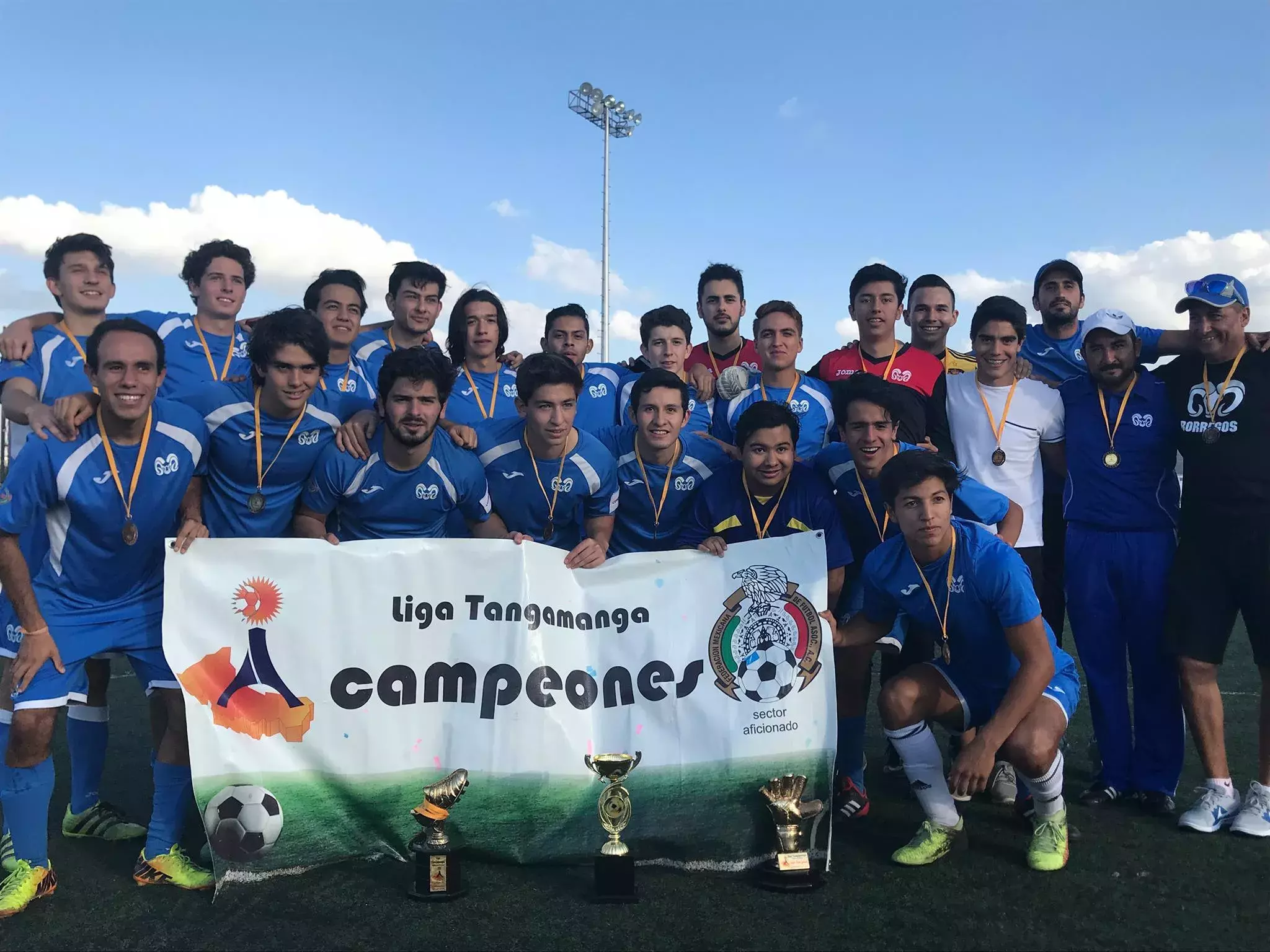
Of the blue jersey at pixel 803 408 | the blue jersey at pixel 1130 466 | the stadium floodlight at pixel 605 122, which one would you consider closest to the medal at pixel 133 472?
the blue jersey at pixel 803 408

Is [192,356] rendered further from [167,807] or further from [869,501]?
[869,501]

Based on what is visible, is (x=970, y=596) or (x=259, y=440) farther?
(x=259, y=440)

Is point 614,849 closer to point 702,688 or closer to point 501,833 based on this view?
point 501,833

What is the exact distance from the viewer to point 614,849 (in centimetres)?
352

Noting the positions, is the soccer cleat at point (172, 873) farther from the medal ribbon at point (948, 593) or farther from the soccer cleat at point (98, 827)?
the medal ribbon at point (948, 593)

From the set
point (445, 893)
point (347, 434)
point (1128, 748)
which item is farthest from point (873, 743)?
point (347, 434)

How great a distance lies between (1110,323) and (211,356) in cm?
486

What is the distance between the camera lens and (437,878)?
3467 mm

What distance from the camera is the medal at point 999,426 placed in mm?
4715

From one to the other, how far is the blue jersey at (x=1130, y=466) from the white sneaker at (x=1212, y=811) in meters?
1.29

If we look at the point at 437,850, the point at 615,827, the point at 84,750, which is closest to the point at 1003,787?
the point at 615,827

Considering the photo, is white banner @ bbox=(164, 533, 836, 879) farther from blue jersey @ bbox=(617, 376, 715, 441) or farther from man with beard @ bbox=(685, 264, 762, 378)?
man with beard @ bbox=(685, 264, 762, 378)

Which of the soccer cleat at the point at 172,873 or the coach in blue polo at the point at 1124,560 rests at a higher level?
the coach in blue polo at the point at 1124,560

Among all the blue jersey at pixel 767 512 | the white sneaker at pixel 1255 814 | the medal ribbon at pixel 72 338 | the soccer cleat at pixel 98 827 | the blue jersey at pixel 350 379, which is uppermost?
the medal ribbon at pixel 72 338
